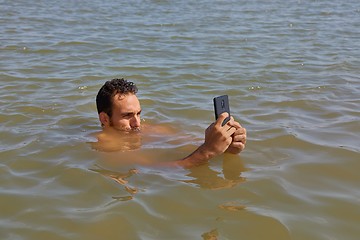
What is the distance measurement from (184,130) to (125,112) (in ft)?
2.34

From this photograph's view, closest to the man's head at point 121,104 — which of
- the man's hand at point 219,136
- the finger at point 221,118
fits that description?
the man's hand at point 219,136

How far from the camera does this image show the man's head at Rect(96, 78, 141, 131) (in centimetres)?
459

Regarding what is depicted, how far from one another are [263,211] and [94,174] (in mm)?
1301

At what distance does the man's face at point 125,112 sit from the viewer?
15.0ft

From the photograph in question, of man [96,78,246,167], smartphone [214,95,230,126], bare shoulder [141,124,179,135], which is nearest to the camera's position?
smartphone [214,95,230,126]

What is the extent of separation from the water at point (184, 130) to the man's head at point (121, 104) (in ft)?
1.06

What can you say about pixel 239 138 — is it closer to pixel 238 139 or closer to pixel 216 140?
pixel 238 139

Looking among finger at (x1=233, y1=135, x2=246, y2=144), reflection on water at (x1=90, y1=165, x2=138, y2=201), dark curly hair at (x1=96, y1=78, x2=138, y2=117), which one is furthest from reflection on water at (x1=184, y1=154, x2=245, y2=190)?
dark curly hair at (x1=96, y1=78, x2=138, y2=117)

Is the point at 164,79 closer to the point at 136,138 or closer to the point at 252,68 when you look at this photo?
the point at 252,68

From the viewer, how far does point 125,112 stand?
181 inches

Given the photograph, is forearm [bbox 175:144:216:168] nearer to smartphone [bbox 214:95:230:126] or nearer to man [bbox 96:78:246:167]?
smartphone [bbox 214:95:230:126]

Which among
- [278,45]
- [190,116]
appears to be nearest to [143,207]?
[190,116]

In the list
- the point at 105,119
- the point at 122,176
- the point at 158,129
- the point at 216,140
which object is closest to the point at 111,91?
the point at 105,119

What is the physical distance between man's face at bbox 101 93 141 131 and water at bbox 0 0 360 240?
31cm
